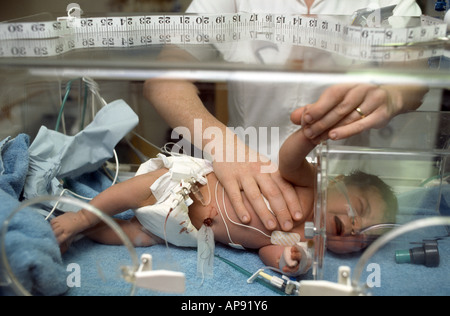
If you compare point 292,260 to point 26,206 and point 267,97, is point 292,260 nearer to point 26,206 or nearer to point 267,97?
point 267,97

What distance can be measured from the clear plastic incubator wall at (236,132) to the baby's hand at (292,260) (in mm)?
31

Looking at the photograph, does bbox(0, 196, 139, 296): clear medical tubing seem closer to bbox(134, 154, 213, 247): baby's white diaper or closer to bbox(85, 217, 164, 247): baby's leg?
bbox(85, 217, 164, 247): baby's leg

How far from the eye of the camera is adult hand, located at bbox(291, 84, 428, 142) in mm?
876

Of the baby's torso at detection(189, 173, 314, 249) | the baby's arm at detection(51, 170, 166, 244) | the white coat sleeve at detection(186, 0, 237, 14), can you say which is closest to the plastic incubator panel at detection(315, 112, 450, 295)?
the baby's torso at detection(189, 173, 314, 249)

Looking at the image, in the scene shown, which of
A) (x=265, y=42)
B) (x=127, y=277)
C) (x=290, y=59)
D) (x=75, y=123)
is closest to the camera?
(x=127, y=277)

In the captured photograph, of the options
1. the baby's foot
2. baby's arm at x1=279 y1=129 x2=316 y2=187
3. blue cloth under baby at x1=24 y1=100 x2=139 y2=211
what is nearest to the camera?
the baby's foot

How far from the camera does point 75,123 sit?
1388 millimetres

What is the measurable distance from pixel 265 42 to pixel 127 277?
24.7 inches

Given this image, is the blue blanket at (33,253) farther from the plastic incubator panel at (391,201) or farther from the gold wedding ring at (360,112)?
the gold wedding ring at (360,112)

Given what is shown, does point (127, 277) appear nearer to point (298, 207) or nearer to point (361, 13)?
point (298, 207)

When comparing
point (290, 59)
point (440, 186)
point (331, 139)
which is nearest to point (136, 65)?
point (290, 59)

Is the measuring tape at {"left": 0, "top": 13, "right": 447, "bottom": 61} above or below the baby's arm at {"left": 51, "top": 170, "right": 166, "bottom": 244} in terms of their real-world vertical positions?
above

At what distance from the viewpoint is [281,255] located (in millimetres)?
1021

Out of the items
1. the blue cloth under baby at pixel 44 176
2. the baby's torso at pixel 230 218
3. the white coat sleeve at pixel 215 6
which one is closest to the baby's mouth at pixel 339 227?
the baby's torso at pixel 230 218
